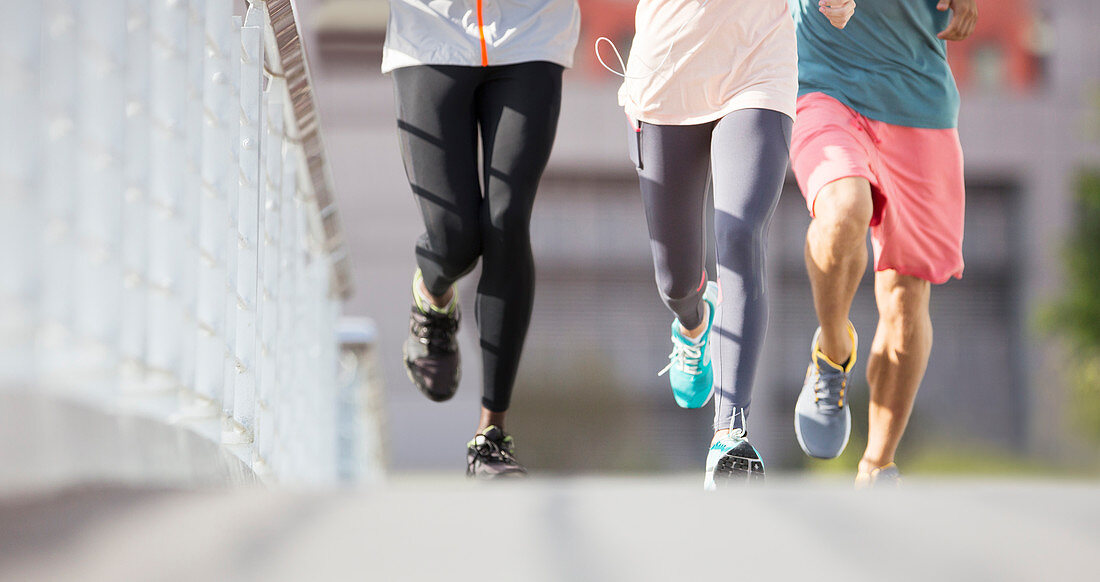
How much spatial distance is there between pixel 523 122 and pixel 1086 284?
14076 mm

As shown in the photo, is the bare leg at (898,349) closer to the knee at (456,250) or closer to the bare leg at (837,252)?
the bare leg at (837,252)

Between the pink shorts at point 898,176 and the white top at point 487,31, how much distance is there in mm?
641

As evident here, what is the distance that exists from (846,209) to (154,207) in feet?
5.39

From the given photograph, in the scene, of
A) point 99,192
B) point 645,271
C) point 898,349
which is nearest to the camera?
point 99,192

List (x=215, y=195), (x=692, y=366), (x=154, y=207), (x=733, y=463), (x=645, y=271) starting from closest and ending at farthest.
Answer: (x=154, y=207) < (x=215, y=195) < (x=733, y=463) < (x=692, y=366) < (x=645, y=271)

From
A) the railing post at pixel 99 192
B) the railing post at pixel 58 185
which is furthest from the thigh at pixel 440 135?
the railing post at pixel 58 185

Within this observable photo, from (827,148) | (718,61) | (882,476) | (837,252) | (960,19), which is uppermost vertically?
(960,19)

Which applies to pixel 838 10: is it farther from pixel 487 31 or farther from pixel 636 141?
pixel 487 31

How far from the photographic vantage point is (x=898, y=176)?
296 centimetres

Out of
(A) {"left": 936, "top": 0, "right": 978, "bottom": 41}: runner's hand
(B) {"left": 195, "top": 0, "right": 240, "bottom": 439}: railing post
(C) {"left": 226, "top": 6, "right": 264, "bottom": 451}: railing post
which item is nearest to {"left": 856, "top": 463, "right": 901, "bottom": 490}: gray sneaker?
(A) {"left": 936, "top": 0, "right": 978, "bottom": 41}: runner's hand

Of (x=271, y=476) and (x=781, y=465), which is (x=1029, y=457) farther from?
(x=271, y=476)

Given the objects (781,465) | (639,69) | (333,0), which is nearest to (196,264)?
(639,69)

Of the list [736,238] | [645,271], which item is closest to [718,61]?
[736,238]

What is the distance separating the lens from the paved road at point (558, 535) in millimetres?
1072
